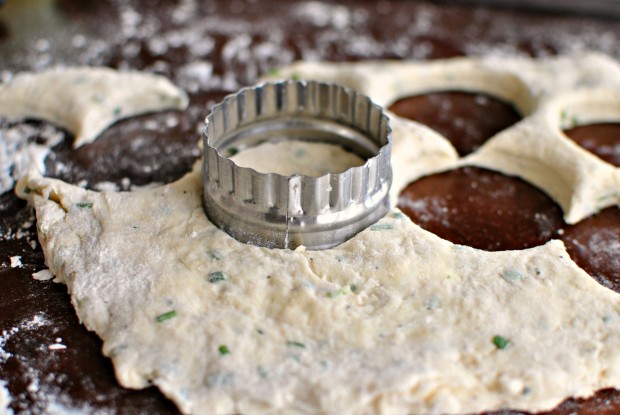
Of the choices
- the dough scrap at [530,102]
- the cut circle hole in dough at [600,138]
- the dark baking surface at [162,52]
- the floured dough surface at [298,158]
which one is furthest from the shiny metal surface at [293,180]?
the cut circle hole in dough at [600,138]

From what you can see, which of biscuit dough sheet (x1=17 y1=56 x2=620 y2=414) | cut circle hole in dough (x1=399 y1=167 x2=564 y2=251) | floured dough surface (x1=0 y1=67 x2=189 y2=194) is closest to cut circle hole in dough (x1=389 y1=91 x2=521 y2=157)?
cut circle hole in dough (x1=399 y1=167 x2=564 y2=251)

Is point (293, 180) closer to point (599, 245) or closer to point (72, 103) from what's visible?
point (599, 245)

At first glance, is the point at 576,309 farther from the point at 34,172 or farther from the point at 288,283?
the point at 34,172

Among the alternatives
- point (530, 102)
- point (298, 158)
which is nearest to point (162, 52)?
point (298, 158)

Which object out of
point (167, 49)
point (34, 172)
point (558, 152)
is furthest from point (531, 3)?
point (34, 172)

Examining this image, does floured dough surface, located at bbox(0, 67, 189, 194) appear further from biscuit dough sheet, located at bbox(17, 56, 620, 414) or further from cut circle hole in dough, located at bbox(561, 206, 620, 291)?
cut circle hole in dough, located at bbox(561, 206, 620, 291)

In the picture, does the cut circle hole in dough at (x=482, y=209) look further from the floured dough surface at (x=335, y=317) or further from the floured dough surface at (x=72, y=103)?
the floured dough surface at (x=72, y=103)
